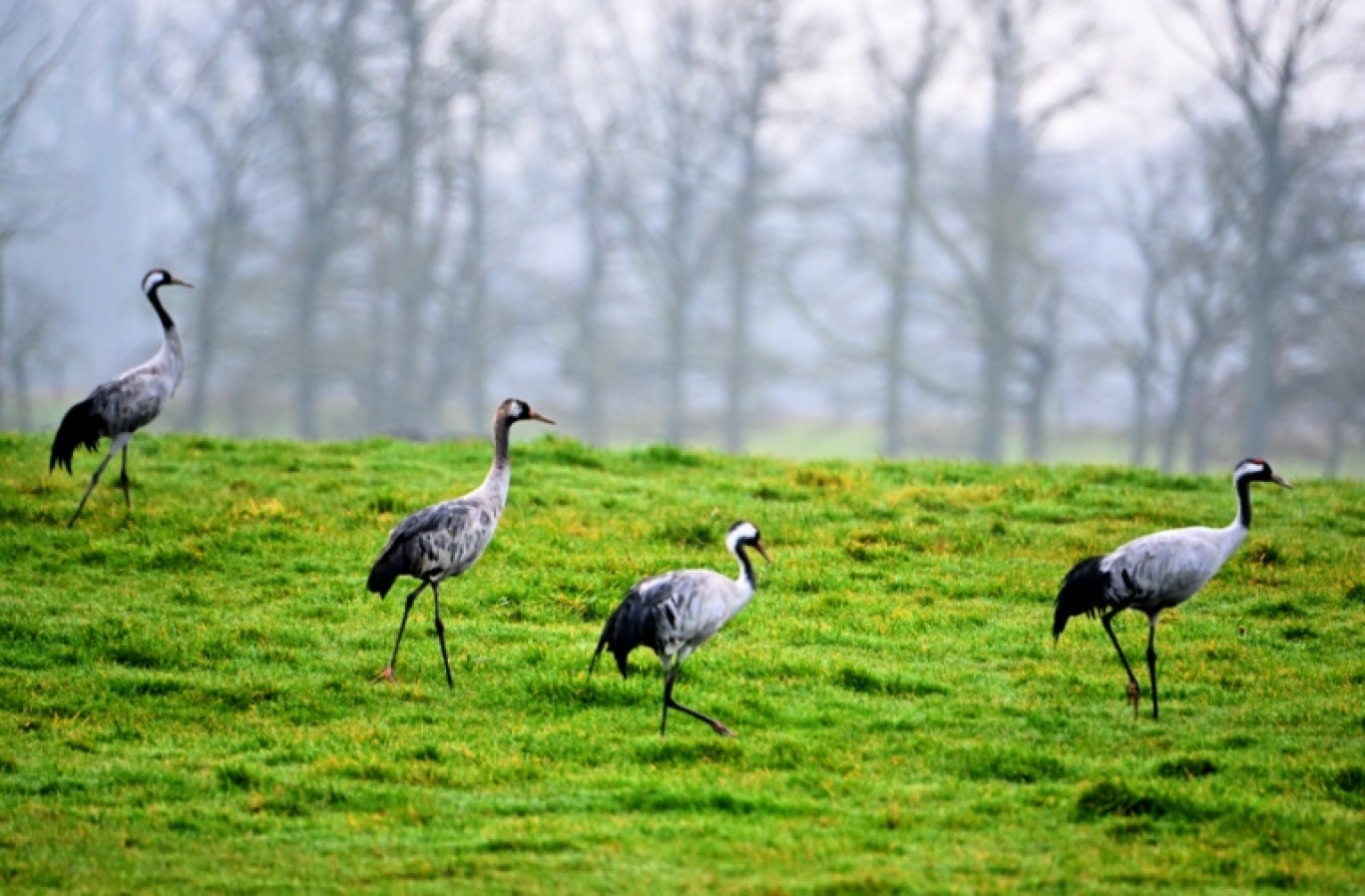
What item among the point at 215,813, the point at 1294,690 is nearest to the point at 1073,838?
the point at 1294,690

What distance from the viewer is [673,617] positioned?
34.9 feet

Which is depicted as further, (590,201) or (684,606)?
(590,201)

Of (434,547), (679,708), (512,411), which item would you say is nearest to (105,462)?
(512,411)

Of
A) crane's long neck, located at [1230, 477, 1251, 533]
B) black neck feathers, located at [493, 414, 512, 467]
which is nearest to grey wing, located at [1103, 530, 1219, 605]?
crane's long neck, located at [1230, 477, 1251, 533]

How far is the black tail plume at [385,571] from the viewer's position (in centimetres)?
1250

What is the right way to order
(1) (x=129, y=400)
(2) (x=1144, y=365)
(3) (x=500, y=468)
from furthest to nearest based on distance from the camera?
(2) (x=1144, y=365), (1) (x=129, y=400), (3) (x=500, y=468)

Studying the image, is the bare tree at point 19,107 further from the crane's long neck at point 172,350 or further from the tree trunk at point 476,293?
the crane's long neck at point 172,350

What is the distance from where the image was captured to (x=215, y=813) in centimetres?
943

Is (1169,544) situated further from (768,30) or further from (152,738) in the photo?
(768,30)

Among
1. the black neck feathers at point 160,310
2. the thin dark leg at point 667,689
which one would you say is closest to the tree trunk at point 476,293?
the black neck feathers at point 160,310

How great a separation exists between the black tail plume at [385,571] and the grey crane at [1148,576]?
214 inches

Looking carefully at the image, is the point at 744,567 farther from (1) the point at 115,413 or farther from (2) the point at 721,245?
(2) the point at 721,245

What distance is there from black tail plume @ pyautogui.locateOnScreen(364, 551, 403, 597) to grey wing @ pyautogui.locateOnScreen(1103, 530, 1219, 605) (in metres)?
5.78

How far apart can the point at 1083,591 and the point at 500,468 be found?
5198mm
